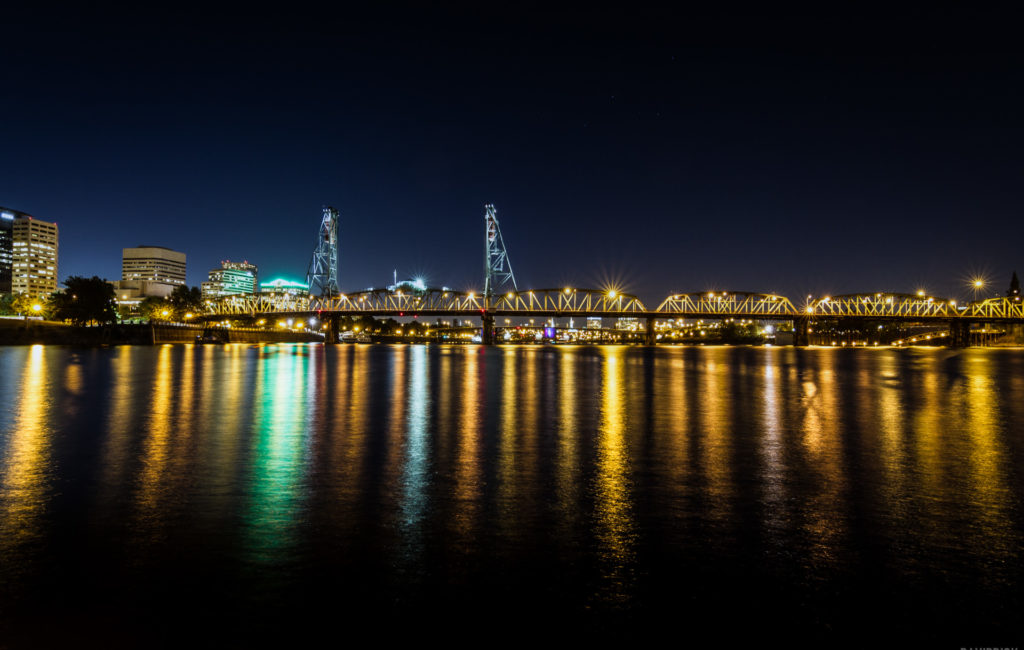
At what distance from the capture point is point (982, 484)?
1070 centimetres

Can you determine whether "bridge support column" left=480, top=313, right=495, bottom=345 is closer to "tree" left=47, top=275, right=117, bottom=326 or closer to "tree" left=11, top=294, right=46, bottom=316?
"tree" left=47, top=275, right=117, bottom=326

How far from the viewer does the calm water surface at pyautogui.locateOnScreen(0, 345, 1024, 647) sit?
569cm

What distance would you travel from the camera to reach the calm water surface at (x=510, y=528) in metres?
5.69

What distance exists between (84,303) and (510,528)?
149423 millimetres

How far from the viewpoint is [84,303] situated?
127m

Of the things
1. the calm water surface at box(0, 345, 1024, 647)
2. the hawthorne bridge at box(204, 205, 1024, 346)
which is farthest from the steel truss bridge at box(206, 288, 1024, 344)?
the calm water surface at box(0, 345, 1024, 647)

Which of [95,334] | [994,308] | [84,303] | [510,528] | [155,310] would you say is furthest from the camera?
[994,308]

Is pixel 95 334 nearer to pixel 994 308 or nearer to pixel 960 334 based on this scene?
pixel 960 334

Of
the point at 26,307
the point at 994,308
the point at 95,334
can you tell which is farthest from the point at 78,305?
the point at 994,308

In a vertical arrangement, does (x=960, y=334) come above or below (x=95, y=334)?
above

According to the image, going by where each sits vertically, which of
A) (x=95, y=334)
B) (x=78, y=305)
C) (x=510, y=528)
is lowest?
(x=510, y=528)

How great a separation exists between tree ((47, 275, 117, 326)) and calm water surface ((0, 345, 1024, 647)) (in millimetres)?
132391

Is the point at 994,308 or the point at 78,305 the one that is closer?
the point at 78,305

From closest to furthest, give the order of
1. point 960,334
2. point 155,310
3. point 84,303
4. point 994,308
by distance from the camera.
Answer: point 84,303, point 960,334, point 155,310, point 994,308
